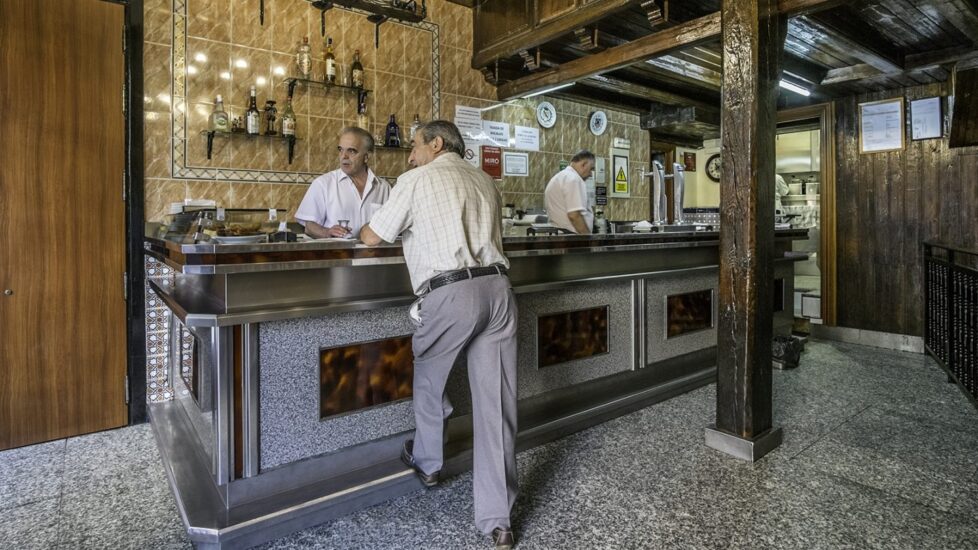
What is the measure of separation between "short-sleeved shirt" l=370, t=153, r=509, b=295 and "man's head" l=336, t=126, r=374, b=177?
1806 mm

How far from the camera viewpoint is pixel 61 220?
3326 mm

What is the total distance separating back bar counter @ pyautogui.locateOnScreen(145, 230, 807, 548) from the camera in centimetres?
214

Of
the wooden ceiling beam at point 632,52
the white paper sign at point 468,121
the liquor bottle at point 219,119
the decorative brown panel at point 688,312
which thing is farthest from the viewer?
the white paper sign at point 468,121

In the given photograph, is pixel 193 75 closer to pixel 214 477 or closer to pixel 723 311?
pixel 214 477

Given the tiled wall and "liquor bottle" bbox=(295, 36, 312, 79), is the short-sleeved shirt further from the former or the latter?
"liquor bottle" bbox=(295, 36, 312, 79)

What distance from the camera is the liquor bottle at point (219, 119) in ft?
12.8

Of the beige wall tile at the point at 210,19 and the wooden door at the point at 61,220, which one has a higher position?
the beige wall tile at the point at 210,19

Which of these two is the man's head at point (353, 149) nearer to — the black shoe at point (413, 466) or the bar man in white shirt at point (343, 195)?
the bar man in white shirt at point (343, 195)

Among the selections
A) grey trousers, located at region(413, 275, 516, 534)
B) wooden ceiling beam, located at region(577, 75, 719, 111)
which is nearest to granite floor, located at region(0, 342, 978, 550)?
grey trousers, located at region(413, 275, 516, 534)

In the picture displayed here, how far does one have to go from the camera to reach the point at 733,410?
9.71 feet

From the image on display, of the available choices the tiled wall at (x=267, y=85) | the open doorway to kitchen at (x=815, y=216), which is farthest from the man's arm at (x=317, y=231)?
the open doorway to kitchen at (x=815, y=216)

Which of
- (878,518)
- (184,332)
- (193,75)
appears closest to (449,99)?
(193,75)

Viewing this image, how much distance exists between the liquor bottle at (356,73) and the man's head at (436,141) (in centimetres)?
258

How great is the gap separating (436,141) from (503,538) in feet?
5.05
